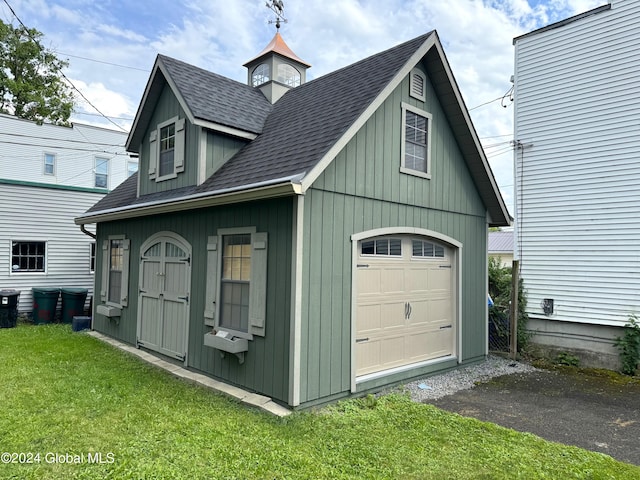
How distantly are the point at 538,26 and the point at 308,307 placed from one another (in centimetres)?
830

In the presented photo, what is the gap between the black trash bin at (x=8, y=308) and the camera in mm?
10602

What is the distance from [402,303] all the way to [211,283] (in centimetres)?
298

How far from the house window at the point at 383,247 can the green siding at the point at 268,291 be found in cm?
140

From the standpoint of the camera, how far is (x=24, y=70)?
23.3 m

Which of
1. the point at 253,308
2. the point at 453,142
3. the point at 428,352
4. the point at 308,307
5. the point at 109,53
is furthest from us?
the point at 109,53

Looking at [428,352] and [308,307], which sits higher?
[308,307]

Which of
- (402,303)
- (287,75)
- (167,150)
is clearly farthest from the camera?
(287,75)

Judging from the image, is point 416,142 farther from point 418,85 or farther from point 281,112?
point 281,112

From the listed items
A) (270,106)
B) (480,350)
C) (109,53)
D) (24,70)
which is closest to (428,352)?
(480,350)

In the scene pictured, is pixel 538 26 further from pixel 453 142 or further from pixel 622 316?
pixel 622 316

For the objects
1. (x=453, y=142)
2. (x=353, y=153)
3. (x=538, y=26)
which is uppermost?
(x=538, y=26)

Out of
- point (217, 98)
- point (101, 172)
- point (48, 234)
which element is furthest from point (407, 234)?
point (101, 172)

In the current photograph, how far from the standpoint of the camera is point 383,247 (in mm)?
6551

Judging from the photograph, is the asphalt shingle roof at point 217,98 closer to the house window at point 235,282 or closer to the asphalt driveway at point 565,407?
the house window at point 235,282
